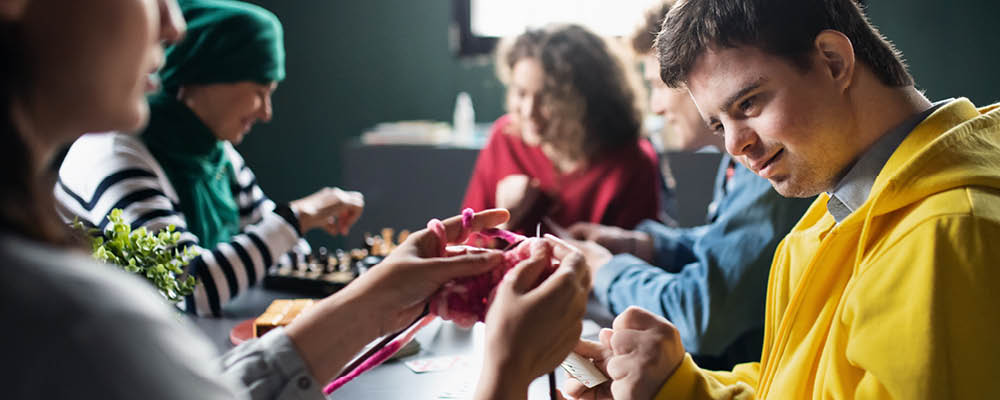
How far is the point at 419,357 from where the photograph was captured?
131 centimetres

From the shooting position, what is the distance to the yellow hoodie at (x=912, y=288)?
0.75m

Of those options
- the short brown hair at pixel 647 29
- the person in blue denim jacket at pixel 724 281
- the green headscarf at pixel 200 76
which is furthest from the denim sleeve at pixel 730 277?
the green headscarf at pixel 200 76

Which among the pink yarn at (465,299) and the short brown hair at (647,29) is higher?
the short brown hair at (647,29)

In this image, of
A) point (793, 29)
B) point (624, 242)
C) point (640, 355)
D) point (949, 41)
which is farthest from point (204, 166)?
point (949, 41)

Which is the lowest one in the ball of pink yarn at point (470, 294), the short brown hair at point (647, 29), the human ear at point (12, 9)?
the ball of pink yarn at point (470, 294)

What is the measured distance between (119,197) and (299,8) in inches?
111

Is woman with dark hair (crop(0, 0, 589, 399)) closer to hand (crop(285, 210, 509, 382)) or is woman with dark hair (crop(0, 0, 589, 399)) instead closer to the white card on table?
hand (crop(285, 210, 509, 382))

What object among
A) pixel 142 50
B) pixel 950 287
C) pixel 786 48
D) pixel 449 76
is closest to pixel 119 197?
pixel 142 50

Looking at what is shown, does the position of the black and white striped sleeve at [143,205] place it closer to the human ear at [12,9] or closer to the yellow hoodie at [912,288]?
the yellow hoodie at [912,288]

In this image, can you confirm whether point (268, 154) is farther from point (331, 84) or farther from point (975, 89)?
point (975, 89)

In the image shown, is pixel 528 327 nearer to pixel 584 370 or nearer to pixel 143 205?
pixel 584 370

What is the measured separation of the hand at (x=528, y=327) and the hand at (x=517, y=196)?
1.55 meters

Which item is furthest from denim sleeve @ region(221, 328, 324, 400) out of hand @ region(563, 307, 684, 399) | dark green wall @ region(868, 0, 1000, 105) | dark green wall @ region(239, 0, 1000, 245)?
dark green wall @ region(868, 0, 1000, 105)

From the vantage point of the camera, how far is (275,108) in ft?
14.2
